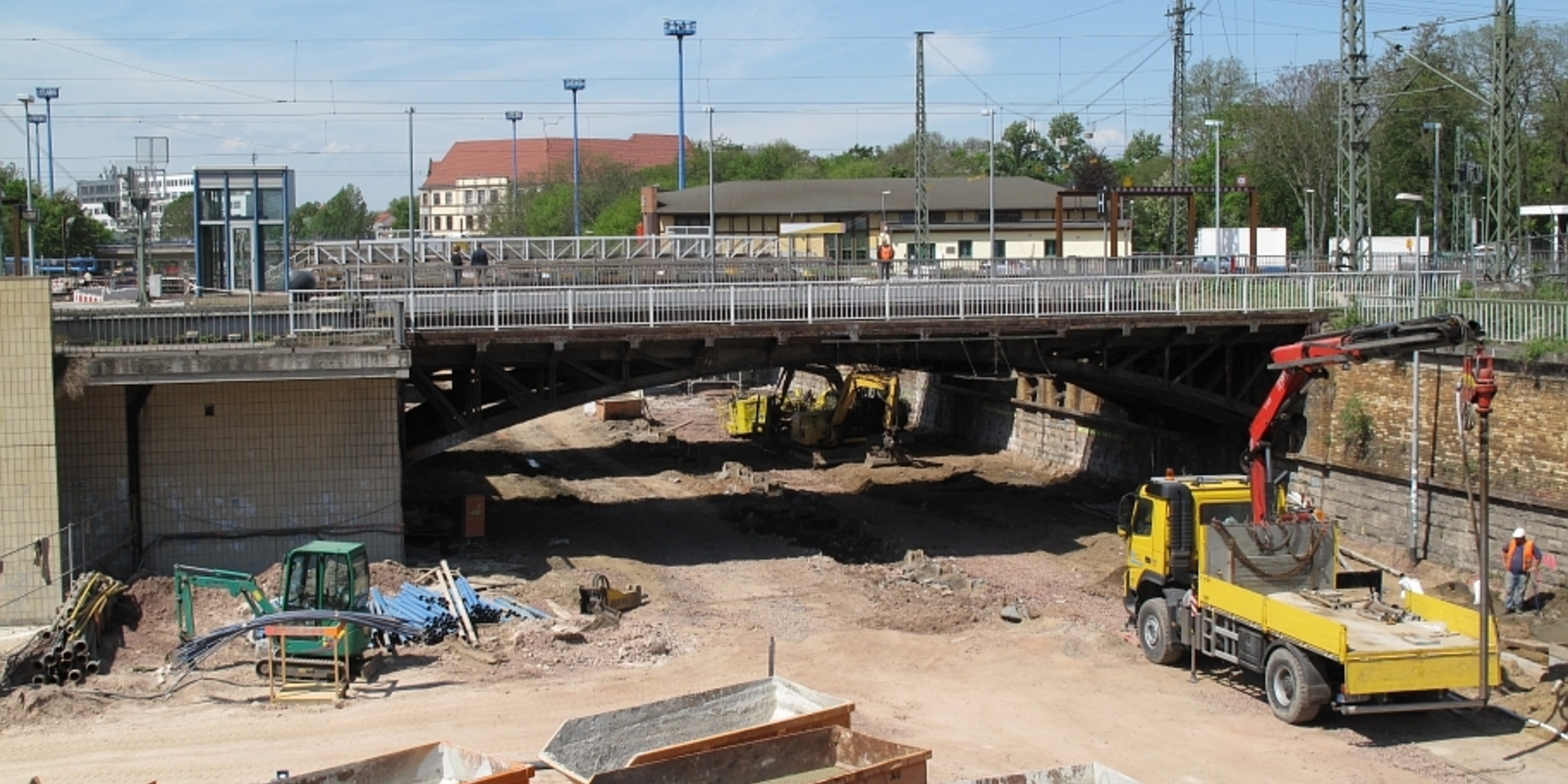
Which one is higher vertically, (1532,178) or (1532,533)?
(1532,178)

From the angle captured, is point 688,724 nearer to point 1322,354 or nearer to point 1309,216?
point 1322,354

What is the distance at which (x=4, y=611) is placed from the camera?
21672mm

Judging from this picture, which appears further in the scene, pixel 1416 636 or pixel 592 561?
pixel 592 561

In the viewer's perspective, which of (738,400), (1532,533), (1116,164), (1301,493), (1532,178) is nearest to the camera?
(1532,533)

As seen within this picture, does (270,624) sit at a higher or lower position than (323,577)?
lower

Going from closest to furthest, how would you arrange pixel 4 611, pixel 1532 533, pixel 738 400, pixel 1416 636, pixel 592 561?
pixel 1416 636 → pixel 4 611 → pixel 1532 533 → pixel 592 561 → pixel 738 400

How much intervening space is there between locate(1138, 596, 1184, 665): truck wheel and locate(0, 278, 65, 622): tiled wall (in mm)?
15880

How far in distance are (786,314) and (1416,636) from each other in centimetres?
1374

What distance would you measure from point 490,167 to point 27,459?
124 m

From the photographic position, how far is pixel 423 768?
13.2 m

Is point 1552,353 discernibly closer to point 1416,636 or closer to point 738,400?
point 1416,636

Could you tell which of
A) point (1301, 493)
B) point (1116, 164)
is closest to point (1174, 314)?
point (1301, 493)

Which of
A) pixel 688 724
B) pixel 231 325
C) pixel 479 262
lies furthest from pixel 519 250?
pixel 688 724

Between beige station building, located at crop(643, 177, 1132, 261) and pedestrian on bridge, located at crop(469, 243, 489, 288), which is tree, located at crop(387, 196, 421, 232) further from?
pedestrian on bridge, located at crop(469, 243, 489, 288)
